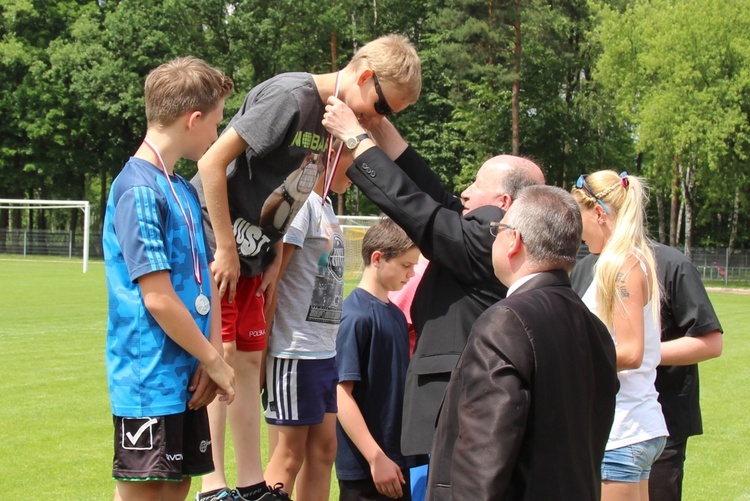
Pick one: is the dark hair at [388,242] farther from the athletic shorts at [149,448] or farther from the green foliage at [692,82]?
the green foliage at [692,82]

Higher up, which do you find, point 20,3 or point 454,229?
point 20,3

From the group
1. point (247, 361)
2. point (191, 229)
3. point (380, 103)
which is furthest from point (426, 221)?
point (247, 361)

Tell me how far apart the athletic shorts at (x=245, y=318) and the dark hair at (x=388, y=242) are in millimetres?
881

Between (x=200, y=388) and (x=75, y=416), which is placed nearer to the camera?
(x=200, y=388)

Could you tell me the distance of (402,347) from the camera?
188 inches

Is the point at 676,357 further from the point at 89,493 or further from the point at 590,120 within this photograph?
the point at 590,120

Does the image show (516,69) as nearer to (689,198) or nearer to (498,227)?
(689,198)

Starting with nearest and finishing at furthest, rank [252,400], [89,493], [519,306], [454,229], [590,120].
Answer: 1. [519,306]
2. [454,229]
3. [252,400]
4. [89,493]
5. [590,120]

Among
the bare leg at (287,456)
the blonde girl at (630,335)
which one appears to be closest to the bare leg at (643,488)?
the blonde girl at (630,335)

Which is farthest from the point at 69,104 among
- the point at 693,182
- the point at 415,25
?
the point at 693,182

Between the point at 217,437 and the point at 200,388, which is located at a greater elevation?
the point at 200,388

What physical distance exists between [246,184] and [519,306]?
1.66 meters

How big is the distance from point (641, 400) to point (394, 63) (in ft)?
6.64

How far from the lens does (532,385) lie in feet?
8.62
